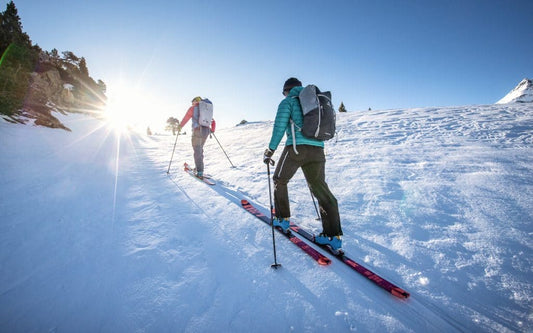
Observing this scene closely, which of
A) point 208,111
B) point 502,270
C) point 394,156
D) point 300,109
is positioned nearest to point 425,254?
point 502,270

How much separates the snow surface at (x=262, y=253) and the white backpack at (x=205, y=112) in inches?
96.9

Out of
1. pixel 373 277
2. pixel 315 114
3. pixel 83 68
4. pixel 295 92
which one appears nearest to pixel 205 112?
pixel 295 92

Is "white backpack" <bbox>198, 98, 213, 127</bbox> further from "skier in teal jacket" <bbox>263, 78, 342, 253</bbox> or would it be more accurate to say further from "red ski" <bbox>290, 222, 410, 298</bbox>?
"red ski" <bbox>290, 222, 410, 298</bbox>

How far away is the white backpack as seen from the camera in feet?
23.0

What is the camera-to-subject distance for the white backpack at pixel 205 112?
7.02 m

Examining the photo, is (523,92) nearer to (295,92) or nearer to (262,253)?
(295,92)

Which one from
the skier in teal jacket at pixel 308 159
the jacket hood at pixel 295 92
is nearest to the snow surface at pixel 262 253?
the skier in teal jacket at pixel 308 159

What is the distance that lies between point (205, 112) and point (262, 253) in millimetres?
5689

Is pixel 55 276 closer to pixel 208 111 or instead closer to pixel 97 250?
pixel 97 250

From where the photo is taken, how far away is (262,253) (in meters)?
2.85

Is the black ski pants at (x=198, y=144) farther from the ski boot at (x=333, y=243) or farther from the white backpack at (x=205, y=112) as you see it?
the ski boot at (x=333, y=243)

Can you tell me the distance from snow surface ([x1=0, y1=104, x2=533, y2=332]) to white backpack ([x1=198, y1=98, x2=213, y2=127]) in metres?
2.46

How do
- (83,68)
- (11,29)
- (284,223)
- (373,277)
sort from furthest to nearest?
(83,68)
(11,29)
(284,223)
(373,277)

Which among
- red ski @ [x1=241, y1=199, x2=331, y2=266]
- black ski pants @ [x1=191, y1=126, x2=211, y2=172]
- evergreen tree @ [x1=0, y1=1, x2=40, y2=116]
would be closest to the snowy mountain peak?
black ski pants @ [x1=191, y1=126, x2=211, y2=172]
